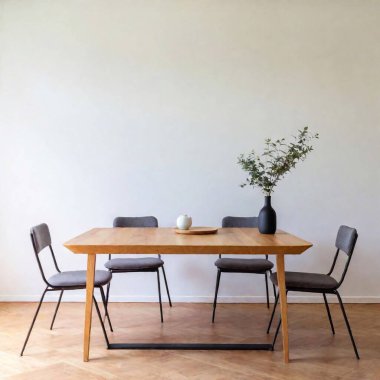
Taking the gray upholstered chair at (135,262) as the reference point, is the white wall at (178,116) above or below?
above

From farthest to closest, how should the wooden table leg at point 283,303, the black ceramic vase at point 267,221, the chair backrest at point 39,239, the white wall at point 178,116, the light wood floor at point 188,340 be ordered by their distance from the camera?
the white wall at point 178,116 < the black ceramic vase at point 267,221 < the chair backrest at point 39,239 < the wooden table leg at point 283,303 < the light wood floor at point 188,340

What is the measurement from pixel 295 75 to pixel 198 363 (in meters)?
2.78

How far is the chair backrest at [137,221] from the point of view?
3.95m

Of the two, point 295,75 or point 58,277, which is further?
point 295,75

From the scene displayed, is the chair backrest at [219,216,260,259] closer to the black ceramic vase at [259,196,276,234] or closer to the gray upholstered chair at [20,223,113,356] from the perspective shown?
the black ceramic vase at [259,196,276,234]

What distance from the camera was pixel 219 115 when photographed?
427cm

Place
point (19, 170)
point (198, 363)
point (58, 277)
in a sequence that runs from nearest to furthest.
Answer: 1. point (198, 363)
2. point (58, 277)
3. point (19, 170)

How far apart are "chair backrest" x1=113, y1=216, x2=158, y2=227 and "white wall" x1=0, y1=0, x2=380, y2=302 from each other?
0.28m

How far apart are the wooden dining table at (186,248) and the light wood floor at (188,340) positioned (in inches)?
3.5

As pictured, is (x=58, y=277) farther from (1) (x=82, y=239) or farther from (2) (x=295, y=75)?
(2) (x=295, y=75)

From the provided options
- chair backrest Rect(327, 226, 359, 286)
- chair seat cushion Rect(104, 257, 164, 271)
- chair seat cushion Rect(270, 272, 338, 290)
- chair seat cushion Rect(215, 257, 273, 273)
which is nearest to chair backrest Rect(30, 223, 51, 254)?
chair seat cushion Rect(104, 257, 164, 271)

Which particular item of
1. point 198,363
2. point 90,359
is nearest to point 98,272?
point 90,359

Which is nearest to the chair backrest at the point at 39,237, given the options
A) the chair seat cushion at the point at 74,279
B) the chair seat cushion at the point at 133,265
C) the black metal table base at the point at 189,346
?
the chair seat cushion at the point at 74,279

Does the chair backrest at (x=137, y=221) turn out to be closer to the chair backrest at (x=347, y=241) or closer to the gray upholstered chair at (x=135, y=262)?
the gray upholstered chair at (x=135, y=262)
